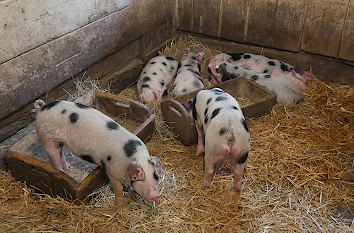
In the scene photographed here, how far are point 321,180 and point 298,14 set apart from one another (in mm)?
2429

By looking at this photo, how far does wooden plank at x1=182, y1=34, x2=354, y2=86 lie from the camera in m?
5.18

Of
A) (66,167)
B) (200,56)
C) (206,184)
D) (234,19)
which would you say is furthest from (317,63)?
(66,167)

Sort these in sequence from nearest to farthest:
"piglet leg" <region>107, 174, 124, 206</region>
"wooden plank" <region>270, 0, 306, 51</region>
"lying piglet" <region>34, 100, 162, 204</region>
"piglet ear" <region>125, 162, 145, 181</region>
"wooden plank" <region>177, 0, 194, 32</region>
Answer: "piglet ear" <region>125, 162, 145, 181</region> < "lying piglet" <region>34, 100, 162, 204</region> < "piglet leg" <region>107, 174, 124, 206</region> < "wooden plank" <region>270, 0, 306, 51</region> < "wooden plank" <region>177, 0, 194, 32</region>

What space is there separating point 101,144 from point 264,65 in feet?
9.92

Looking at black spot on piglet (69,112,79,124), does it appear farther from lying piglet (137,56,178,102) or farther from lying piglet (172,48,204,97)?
lying piglet (172,48,204,97)

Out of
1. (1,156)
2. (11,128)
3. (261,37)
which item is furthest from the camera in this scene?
(261,37)

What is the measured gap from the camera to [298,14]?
513 cm

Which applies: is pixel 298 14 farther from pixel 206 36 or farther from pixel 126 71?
pixel 126 71

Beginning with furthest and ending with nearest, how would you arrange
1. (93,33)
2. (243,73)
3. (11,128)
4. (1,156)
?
1. (243,73)
2. (93,33)
3. (11,128)
4. (1,156)

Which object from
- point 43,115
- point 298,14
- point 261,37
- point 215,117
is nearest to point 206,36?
point 261,37

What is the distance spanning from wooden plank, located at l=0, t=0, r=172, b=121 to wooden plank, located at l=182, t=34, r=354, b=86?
1.67 meters

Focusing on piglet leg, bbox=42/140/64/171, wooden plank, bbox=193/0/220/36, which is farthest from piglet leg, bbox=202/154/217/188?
wooden plank, bbox=193/0/220/36

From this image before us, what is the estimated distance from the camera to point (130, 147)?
2986 mm

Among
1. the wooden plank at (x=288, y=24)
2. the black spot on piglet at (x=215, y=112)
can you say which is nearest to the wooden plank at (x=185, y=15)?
the wooden plank at (x=288, y=24)
